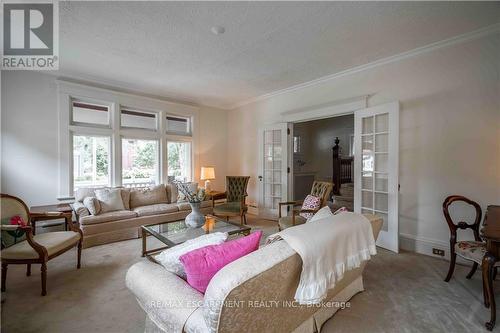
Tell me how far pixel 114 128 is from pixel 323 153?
5922 mm

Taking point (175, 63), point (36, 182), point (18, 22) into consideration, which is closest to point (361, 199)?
point (175, 63)

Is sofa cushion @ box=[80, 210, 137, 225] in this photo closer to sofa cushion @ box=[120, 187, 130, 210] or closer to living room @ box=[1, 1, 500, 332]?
living room @ box=[1, 1, 500, 332]

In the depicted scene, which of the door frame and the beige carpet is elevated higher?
the door frame

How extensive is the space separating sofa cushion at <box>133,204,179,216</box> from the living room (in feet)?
0.16

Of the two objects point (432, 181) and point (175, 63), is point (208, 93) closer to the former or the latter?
point (175, 63)

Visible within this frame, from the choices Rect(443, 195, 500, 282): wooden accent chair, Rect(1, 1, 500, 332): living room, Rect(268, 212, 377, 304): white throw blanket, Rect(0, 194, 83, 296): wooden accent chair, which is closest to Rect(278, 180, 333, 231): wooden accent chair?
Rect(1, 1, 500, 332): living room

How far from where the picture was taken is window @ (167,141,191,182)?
531 centimetres

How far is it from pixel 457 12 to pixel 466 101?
1.05 meters

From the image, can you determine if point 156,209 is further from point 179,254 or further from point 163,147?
point 179,254

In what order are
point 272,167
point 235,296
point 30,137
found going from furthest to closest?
point 272,167
point 30,137
point 235,296

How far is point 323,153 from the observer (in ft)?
24.2

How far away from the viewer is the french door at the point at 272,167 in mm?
4781

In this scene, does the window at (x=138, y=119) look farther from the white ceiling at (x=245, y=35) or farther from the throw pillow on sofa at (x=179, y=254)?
the throw pillow on sofa at (x=179, y=254)

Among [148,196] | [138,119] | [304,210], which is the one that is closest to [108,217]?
[148,196]
